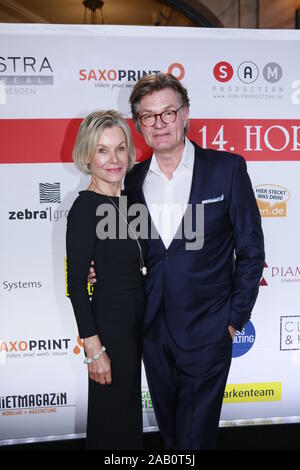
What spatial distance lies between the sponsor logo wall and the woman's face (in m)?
0.57

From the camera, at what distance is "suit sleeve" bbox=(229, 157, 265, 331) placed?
1.80 metres

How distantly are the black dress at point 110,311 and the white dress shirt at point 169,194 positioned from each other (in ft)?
0.60

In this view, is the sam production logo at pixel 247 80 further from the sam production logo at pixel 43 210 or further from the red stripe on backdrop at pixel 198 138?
the sam production logo at pixel 43 210

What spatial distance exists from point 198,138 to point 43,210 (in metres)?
0.89

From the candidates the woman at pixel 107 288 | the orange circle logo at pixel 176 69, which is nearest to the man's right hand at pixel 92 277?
the woman at pixel 107 288

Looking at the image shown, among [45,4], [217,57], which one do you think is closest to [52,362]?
[217,57]

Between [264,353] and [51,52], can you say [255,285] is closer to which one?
[264,353]

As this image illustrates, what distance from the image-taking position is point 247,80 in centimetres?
231

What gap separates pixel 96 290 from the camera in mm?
1720

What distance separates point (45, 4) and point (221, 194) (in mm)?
2926

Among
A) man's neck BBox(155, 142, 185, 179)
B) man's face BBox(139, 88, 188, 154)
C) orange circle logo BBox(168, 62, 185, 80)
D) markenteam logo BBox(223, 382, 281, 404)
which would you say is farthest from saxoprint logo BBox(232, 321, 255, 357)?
orange circle logo BBox(168, 62, 185, 80)

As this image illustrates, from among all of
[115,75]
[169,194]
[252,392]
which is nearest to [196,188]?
[169,194]

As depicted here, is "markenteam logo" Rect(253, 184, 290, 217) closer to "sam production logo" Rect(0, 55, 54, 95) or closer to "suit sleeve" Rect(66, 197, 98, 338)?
"suit sleeve" Rect(66, 197, 98, 338)

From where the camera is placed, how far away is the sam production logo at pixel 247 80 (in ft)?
7.50
